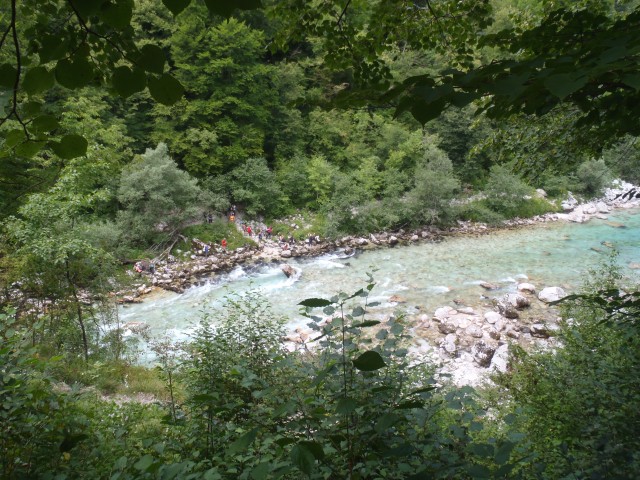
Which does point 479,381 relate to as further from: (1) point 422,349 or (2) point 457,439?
(2) point 457,439

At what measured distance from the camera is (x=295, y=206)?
51.6ft

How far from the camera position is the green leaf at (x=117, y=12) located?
0.58 meters

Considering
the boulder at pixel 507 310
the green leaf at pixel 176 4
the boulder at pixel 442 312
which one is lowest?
the boulder at pixel 442 312

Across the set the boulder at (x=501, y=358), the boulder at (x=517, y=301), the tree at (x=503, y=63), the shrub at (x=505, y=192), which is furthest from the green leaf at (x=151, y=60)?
the shrub at (x=505, y=192)

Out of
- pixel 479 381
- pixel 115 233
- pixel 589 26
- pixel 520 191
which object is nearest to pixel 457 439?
pixel 589 26

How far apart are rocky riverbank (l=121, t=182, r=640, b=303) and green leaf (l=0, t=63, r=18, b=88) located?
9271mm

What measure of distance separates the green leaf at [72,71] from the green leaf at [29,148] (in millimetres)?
211

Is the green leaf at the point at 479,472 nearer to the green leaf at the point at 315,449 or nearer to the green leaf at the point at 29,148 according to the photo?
the green leaf at the point at 315,449

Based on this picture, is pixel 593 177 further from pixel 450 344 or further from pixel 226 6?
pixel 226 6

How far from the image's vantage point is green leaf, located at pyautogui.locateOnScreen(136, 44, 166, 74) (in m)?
0.60

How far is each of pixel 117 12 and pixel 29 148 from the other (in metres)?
0.41

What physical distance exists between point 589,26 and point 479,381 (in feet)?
17.1

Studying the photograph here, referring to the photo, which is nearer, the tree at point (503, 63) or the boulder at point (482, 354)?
the tree at point (503, 63)

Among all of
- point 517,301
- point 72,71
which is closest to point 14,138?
point 72,71
